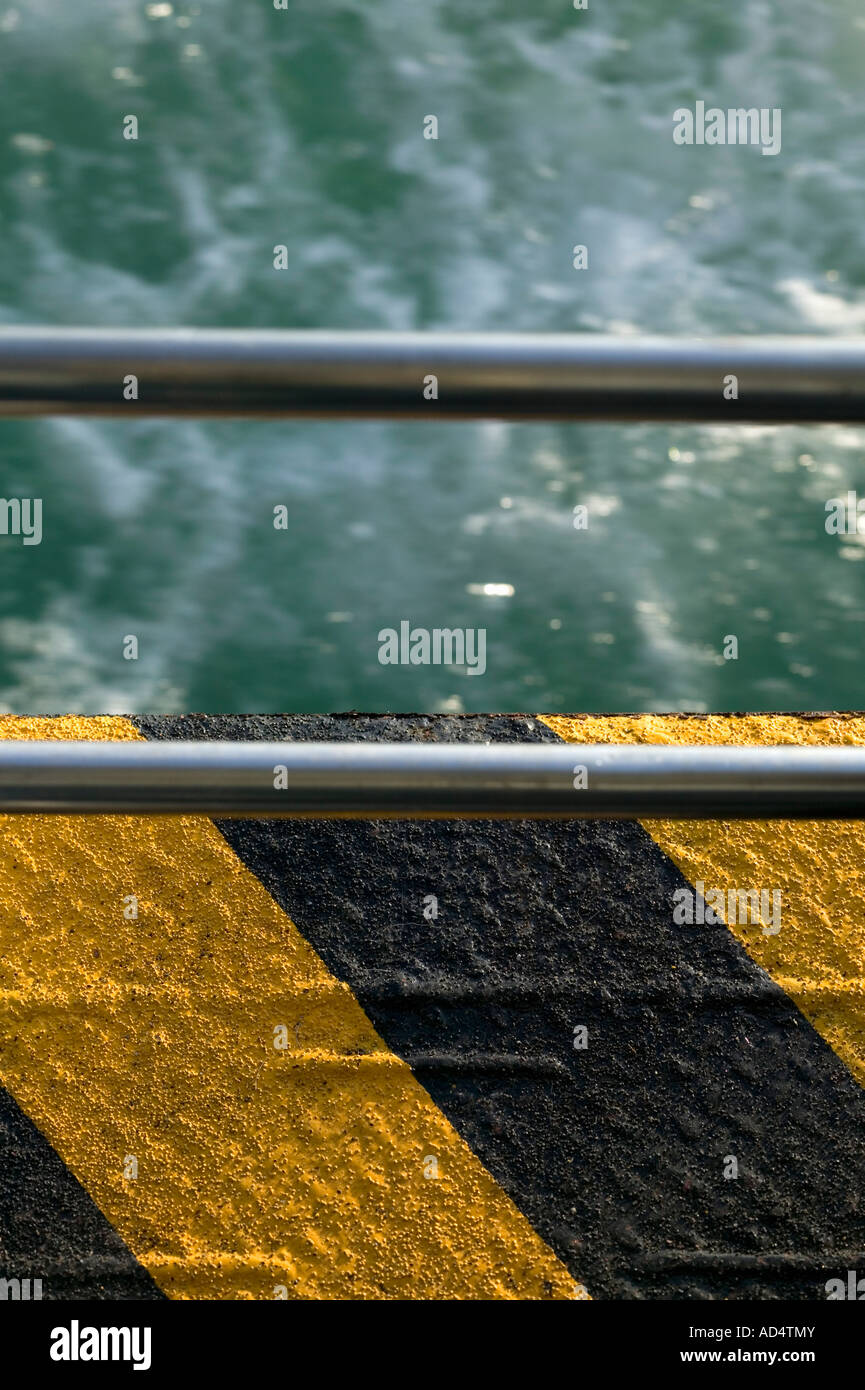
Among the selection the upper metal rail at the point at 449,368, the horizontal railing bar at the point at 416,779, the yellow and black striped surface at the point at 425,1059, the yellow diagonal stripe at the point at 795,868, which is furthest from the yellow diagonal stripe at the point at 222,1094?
the upper metal rail at the point at 449,368

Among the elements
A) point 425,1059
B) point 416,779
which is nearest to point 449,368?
point 416,779

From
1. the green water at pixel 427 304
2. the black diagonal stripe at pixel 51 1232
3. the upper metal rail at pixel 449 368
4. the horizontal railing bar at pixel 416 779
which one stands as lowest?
the black diagonal stripe at pixel 51 1232

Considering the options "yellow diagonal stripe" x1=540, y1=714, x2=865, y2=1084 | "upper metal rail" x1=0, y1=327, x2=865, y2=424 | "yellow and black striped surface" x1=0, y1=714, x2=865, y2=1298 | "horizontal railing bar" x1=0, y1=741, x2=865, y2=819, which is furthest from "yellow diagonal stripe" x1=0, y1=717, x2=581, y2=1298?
"upper metal rail" x1=0, y1=327, x2=865, y2=424

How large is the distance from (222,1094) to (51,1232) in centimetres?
21

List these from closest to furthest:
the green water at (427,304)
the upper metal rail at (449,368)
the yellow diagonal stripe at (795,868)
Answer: the upper metal rail at (449,368) < the yellow diagonal stripe at (795,868) < the green water at (427,304)

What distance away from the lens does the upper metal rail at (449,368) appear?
53 centimetres

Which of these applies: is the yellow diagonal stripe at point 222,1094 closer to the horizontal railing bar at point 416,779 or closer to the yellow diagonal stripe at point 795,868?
the yellow diagonal stripe at point 795,868

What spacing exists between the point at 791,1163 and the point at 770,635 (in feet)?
4.66

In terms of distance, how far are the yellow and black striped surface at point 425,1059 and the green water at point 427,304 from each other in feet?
3.18

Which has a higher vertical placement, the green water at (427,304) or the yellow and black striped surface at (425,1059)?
the green water at (427,304)

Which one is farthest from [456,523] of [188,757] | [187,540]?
[188,757]
